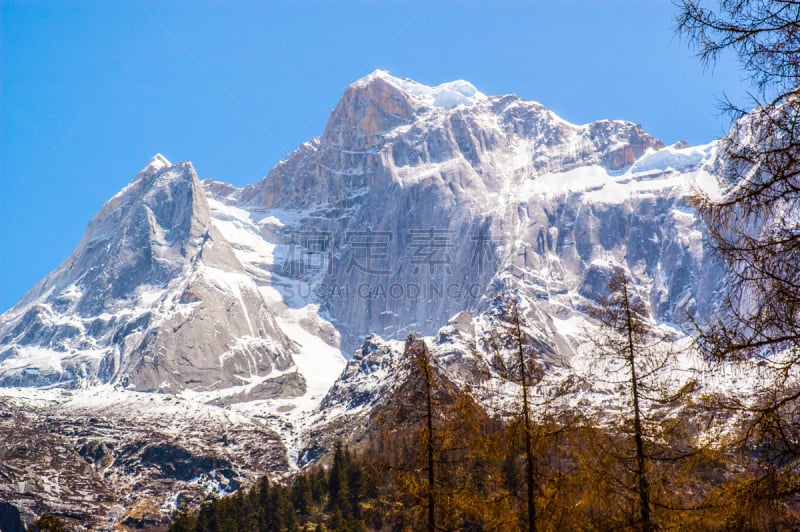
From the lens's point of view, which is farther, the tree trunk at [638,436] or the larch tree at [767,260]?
the tree trunk at [638,436]

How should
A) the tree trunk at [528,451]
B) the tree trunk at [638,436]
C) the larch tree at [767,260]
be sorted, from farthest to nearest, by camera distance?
the tree trunk at [528,451], the tree trunk at [638,436], the larch tree at [767,260]

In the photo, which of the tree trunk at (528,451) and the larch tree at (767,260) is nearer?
the larch tree at (767,260)

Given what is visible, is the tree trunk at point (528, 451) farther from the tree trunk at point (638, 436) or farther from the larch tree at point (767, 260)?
the larch tree at point (767, 260)

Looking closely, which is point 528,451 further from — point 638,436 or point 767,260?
point 767,260

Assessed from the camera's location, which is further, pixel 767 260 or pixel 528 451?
pixel 528 451

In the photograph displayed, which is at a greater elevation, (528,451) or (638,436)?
(638,436)

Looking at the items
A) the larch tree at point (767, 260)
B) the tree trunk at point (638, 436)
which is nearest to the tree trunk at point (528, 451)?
the tree trunk at point (638, 436)

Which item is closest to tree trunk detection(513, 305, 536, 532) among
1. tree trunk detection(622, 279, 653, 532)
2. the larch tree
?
tree trunk detection(622, 279, 653, 532)

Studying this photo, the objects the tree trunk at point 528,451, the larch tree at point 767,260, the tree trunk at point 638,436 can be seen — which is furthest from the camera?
the tree trunk at point 528,451

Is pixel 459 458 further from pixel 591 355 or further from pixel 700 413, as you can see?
pixel 700 413

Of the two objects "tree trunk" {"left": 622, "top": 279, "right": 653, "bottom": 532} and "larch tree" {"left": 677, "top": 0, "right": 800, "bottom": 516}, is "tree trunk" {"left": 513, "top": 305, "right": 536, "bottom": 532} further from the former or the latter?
"larch tree" {"left": 677, "top": 0, "right": 800, "bottom": 516}

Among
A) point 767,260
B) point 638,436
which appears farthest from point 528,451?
point 767,260

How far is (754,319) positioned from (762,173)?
2690mm

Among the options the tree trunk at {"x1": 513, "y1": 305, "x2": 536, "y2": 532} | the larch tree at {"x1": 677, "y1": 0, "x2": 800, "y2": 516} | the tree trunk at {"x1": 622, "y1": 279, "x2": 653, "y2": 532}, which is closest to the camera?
the larch tree at {"x1": 677, "y1": 0, "x2": 800, "y2": 516}
